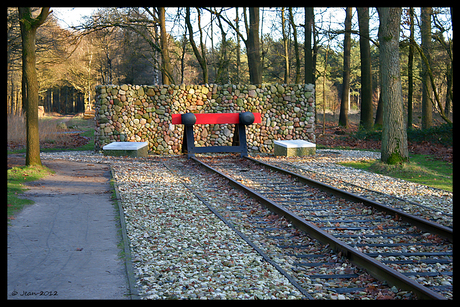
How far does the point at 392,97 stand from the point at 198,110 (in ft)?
26.4

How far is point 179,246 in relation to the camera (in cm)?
509

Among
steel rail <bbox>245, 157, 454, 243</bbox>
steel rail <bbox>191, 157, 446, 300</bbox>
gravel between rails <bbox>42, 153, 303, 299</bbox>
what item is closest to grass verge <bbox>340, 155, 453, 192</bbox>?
steel rail <bbox>245, 157, 454, 243</bbox>

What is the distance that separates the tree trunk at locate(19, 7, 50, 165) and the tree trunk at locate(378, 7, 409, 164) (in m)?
9.00

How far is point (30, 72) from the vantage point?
10.1 metres

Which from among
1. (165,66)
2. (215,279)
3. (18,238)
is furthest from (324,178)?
(165,66)

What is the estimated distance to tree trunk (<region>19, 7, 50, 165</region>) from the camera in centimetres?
976

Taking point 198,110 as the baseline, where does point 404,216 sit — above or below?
below

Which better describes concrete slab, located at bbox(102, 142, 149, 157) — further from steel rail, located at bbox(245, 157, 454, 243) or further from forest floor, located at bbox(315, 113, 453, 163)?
forest floor, located at bbox(315, 113, 453, 163)

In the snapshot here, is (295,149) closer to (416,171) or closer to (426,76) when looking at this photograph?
(416,171)

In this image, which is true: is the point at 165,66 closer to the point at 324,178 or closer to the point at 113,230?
the point at 324,178

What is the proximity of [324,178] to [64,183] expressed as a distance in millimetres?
6071

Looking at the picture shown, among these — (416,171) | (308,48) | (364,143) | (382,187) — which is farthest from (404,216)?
(308,48)

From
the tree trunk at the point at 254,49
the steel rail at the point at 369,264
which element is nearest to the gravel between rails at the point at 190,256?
the steel rail at the point at 369,264

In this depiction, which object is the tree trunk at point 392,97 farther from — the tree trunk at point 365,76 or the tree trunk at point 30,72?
the tree trunk at point 365,76
